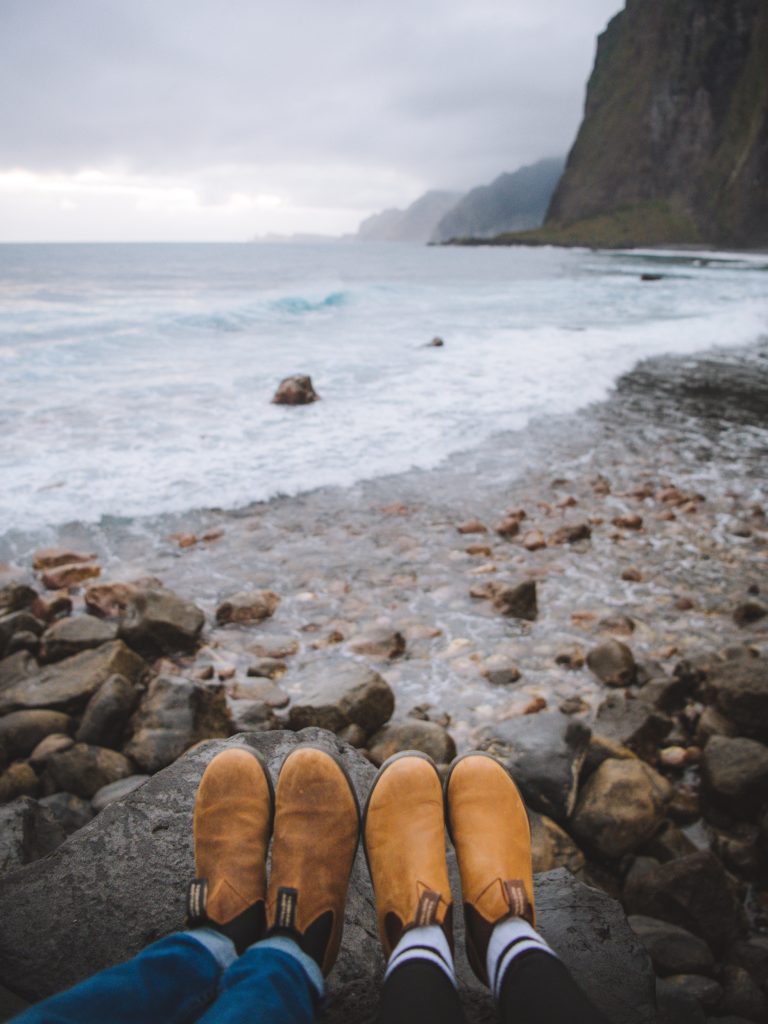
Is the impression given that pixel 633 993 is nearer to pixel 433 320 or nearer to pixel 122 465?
pixel 122 465

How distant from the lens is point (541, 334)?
15914 millimetres

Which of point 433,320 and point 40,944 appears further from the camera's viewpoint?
point 433,320

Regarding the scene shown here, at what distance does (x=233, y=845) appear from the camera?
6.06ft

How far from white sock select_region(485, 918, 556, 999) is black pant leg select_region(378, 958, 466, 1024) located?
14 centimetres

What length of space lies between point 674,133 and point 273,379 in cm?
9228

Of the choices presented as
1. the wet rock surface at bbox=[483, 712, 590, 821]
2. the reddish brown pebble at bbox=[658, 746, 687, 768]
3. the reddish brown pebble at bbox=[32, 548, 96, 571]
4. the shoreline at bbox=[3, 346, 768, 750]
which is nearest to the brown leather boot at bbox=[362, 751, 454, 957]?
the wet rock surface at bbox=[483, 712, 590, 821]

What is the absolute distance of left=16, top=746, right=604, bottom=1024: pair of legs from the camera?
1.31 m

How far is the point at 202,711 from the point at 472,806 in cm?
152

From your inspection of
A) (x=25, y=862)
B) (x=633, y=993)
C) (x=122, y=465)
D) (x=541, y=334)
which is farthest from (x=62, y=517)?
(x=541, y=334)

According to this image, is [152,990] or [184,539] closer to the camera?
[152,990]

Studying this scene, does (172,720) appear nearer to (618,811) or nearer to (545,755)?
(545,755)

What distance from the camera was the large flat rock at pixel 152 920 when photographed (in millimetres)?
1536

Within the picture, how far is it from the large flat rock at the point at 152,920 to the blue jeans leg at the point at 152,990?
24 centimetres

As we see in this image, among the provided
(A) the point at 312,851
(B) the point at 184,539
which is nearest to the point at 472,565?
(B) the point at 184,539
